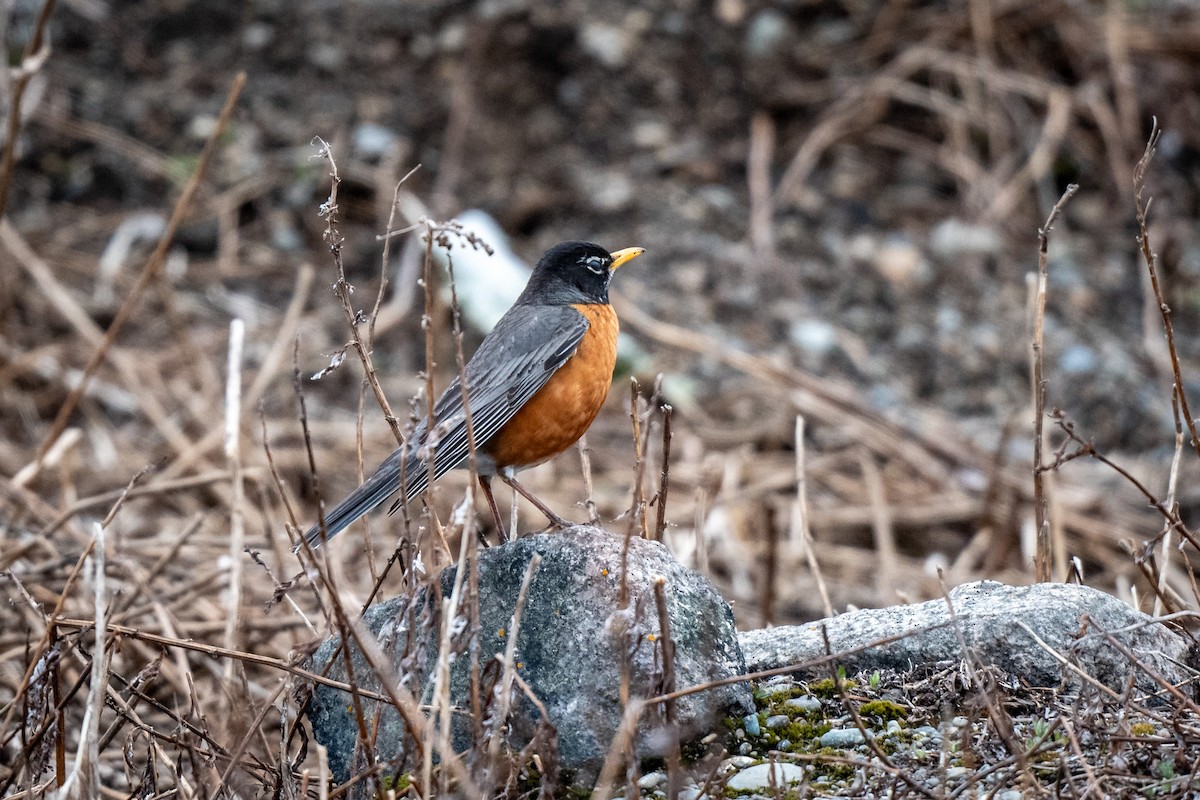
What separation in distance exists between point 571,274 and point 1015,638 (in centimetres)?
242

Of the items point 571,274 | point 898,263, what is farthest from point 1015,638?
point 898,263

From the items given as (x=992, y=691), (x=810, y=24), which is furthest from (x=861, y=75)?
(x=992, y=691)

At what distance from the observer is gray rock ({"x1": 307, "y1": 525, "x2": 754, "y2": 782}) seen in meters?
2.88

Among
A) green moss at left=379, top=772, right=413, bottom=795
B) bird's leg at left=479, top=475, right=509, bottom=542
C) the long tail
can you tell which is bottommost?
green moss at left=379, top=772, right=413, bottom=795

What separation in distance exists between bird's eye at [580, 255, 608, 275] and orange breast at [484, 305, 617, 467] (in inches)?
29.0

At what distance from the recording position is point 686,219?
8.32 m

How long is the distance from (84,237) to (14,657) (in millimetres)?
4453

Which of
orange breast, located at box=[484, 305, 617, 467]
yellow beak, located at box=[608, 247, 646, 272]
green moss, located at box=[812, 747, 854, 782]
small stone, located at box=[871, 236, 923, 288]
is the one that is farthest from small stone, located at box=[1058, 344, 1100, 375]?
green moss, located at box=[812, 747, 854, 782]

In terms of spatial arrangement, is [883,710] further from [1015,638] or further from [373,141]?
[373,141]

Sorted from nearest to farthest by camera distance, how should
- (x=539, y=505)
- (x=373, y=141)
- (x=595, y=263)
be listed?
(x=539, y=505) → (x=595, y=263) → (x=373, y=141)

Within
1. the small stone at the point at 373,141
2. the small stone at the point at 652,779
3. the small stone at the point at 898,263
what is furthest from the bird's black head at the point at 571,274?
the small stone at the point at 373,141

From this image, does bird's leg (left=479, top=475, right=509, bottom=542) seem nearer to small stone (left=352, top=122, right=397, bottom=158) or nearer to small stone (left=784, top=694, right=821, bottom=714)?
small stone (left=784, top=694, right=821, bottom=714)

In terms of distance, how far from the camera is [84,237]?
26.9ft

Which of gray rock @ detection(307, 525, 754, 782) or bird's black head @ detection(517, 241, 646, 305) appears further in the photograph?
bird's black head @ detection(517, 241, 646, 305)
